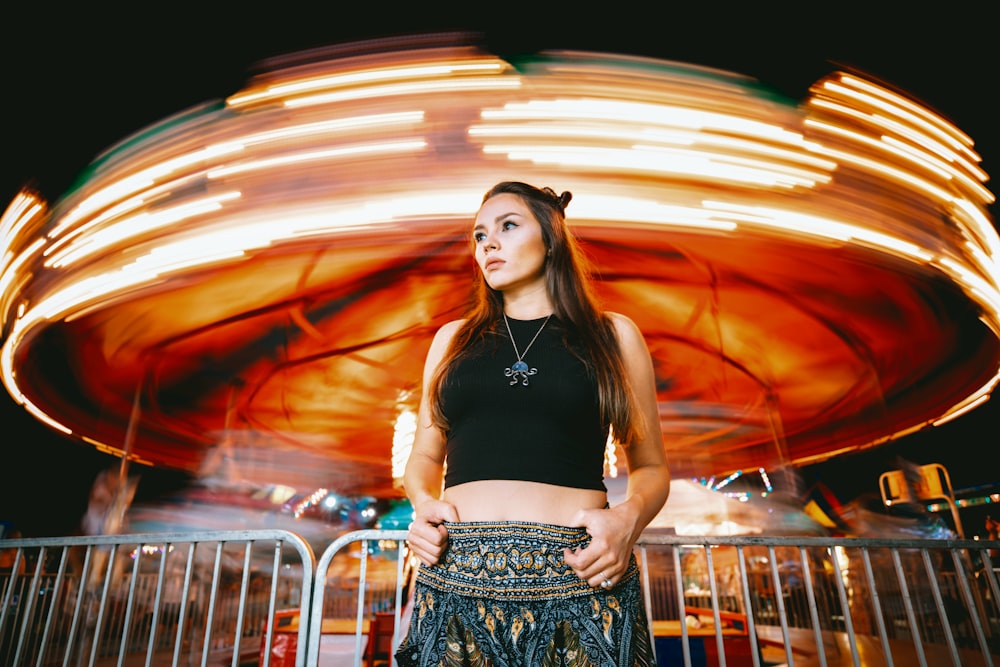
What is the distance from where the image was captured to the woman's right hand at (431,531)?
0.98 metres

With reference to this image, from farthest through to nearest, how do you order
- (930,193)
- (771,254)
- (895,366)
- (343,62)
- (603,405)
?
(895,366) → (771,254) → (930,193) → (343,62) → (603,405)

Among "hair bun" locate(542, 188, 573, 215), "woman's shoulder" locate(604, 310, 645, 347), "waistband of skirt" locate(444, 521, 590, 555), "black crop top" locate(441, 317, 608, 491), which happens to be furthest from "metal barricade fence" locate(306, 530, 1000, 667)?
"hair bun" locate(542, 188, 573, 215)

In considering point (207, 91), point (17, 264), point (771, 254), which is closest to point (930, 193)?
point (771, 254)

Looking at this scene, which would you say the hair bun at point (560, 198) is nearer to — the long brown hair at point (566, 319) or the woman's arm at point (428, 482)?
the long brown hair at point (566, 319)

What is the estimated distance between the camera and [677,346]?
6.88m

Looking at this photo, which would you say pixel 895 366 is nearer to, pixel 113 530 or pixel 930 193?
pixel 930 193

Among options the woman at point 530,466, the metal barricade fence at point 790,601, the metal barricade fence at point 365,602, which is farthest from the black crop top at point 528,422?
the metal barricade fence at point 365,602

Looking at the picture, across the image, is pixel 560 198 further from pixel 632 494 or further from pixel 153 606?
pixel 153 606

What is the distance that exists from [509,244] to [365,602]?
5.82m

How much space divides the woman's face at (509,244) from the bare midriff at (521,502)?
0.51 m

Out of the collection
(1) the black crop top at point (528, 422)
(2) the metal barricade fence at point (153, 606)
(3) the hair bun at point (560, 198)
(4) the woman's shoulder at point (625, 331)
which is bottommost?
(2) the metal barricade fence at point (153, 606)

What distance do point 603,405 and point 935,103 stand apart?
15.6ft

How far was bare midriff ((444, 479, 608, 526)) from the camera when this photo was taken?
101 centimetres

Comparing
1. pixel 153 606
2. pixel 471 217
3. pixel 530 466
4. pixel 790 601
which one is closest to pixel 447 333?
pixel 530 466
